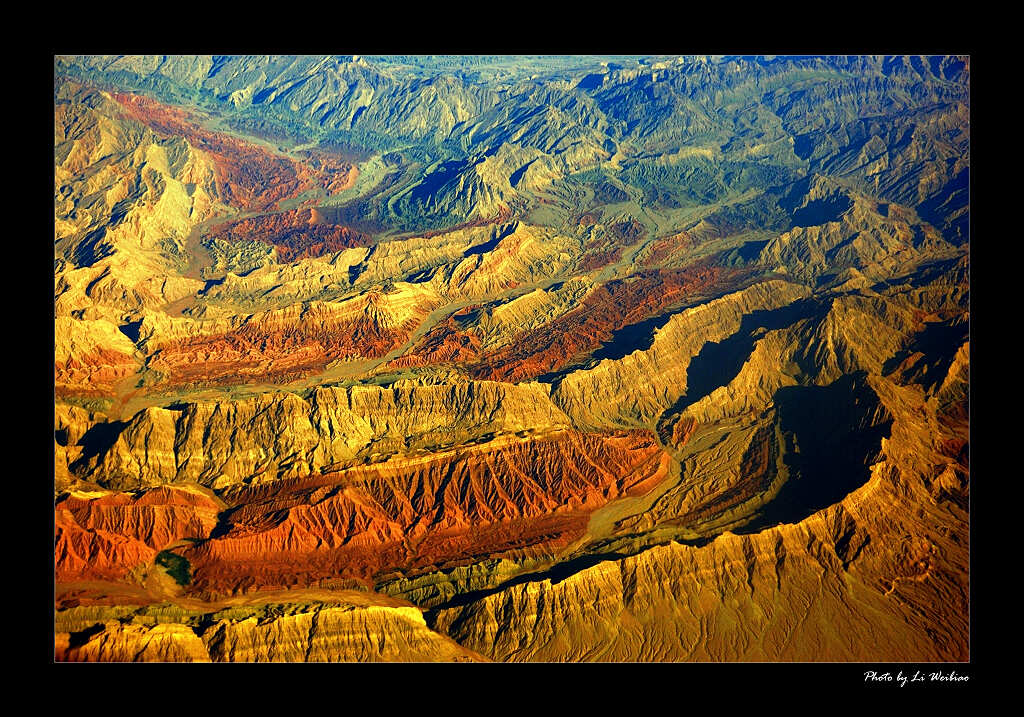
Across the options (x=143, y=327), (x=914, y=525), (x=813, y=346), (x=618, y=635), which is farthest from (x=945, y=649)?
(x=143, y=327)

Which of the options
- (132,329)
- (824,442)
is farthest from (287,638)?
(132,329)

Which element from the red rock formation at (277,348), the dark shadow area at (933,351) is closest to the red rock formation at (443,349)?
the red rock formation at (277,348)

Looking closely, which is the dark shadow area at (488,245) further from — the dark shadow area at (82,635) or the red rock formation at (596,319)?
the dark shadow area at (82,635)

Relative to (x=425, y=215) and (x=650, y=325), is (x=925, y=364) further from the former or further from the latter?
(x=425, y=215)

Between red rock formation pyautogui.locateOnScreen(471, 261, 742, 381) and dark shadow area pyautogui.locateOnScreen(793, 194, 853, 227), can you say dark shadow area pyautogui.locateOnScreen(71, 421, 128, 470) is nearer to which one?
red rock formation pyautogui.locateOnScreen(471, 261, 742, 381)

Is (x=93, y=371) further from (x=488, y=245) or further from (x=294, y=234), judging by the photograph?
(x=488, y=245)

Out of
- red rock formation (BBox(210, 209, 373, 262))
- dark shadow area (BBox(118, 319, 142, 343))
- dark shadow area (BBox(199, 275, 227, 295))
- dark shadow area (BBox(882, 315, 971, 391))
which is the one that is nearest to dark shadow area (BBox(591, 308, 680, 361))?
dark shadow area (BBox(882, 315, 971, 391))
